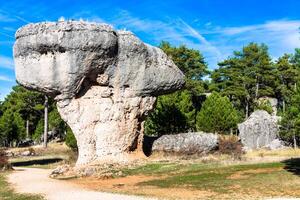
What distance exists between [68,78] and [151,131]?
2049 cm

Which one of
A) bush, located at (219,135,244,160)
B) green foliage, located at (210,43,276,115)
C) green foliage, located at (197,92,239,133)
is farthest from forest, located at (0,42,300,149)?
bush, located at (219,135,244,160)

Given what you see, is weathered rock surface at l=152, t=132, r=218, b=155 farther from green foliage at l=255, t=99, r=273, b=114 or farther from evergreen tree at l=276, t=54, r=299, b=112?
evergreen tree at l=276, t=54, r=299, b=112

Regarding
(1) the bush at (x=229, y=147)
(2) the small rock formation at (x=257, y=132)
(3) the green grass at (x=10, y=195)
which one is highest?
(2) the small rock formation at (x=257, y=132)

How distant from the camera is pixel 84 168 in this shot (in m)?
28.3

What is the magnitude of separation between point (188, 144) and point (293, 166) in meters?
9.85

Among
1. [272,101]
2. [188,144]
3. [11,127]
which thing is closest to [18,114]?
[11,127]

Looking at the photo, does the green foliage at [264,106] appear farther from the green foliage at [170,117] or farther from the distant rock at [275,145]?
the distant rock at [275,145]

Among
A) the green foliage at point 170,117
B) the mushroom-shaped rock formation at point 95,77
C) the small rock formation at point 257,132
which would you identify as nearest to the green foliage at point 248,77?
the green foliage at point 170,117

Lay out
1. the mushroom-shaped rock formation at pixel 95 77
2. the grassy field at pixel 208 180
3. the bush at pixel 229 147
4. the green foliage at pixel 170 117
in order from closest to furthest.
Result: the grassy field at pixel 208 180 < the mushroom-shaped rock formation at pixel 95 77 < the bush at pixel 229 147 < the green foliage at pixel 170 117

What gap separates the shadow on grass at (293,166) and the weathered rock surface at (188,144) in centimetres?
679

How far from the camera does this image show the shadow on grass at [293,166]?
74.9 feet

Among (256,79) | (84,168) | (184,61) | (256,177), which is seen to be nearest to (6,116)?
(184,61)

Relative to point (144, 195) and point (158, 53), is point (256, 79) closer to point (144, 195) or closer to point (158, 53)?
point (158, 53)

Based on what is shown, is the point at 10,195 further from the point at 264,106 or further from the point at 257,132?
the point at 264,106
